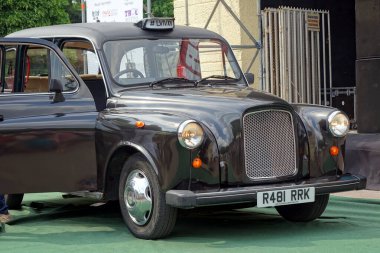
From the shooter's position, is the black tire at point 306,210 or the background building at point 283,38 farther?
the background building at point 283,38

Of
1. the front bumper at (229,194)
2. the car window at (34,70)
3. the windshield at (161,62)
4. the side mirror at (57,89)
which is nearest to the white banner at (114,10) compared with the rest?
the windshield at (161,62)

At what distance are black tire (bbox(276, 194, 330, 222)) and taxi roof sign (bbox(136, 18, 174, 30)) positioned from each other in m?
2.05

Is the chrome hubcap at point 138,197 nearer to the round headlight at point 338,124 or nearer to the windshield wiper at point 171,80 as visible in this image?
the windshield wiper at point 171,80

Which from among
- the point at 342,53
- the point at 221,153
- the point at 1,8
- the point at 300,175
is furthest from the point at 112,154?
the point at 1,8

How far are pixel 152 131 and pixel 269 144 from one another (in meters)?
0.97

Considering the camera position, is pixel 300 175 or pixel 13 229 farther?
pixel 13 229

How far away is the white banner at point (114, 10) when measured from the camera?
14.4m

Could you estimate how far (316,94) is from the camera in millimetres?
16938

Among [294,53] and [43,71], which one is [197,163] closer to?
[43,71]

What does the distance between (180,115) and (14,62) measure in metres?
2.15

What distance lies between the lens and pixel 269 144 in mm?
7199

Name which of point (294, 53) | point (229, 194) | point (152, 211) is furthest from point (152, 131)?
point (294, 53)

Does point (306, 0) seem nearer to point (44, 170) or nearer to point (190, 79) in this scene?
point (190, 79)

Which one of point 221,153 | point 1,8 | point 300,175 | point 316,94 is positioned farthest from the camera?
point 1,8
